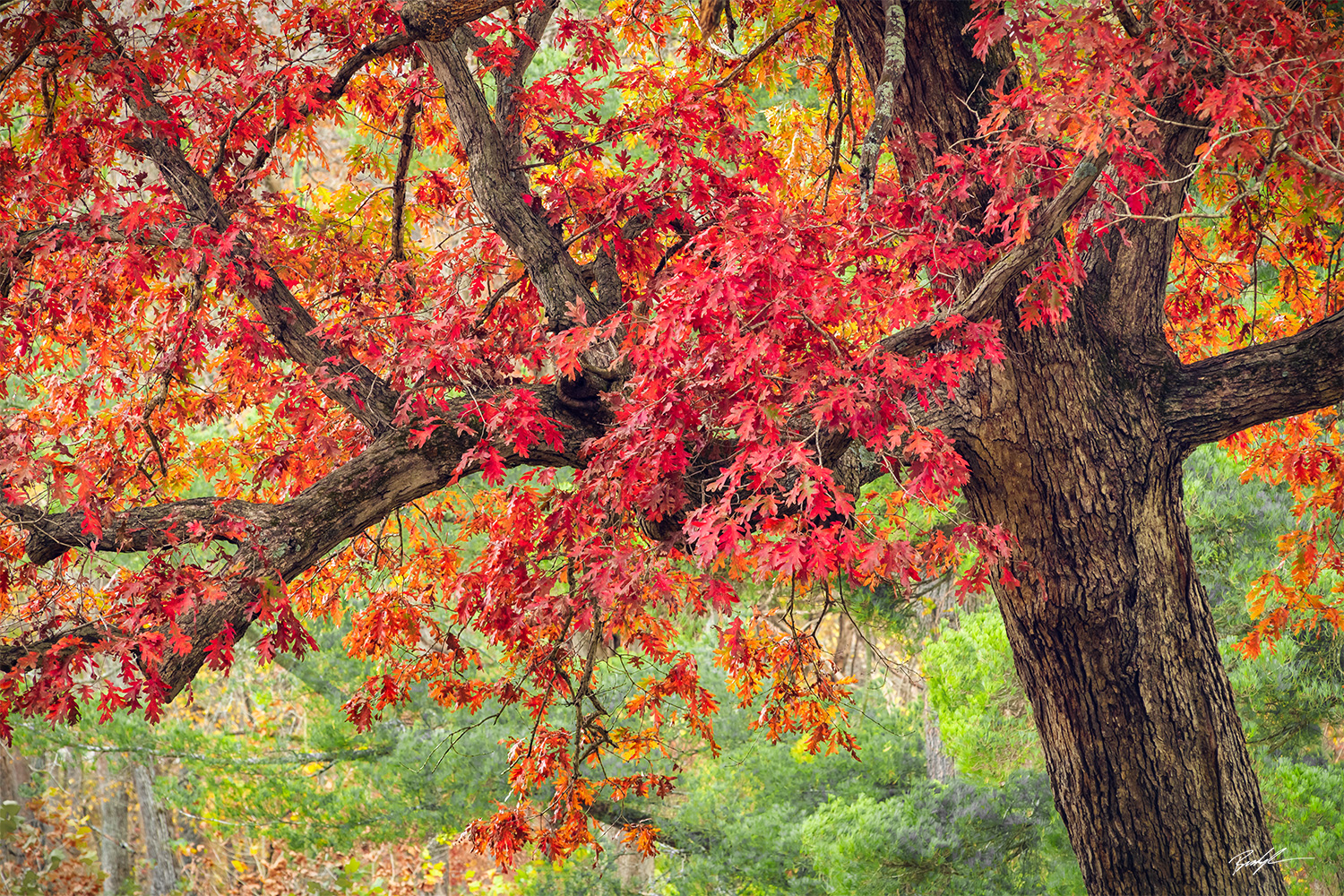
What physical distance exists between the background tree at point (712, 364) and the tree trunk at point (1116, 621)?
12 millimetres

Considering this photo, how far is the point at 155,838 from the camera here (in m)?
12.3

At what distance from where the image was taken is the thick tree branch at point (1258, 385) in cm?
318

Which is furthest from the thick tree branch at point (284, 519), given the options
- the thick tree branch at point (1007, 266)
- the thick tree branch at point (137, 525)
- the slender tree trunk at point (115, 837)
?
the slender tree trunk at point (115, 837)

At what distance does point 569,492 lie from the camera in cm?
298

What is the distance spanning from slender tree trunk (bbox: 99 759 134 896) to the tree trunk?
12360 millimetres

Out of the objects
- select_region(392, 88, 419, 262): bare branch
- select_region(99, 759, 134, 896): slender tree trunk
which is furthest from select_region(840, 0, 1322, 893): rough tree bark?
select_region(99, 759, 134, 896): slender tree trunk

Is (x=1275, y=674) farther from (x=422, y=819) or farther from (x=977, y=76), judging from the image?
(x=422, y=819)

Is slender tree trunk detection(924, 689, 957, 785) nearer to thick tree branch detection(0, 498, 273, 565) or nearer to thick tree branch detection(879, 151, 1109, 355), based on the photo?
thick tree branch detection(879, 151, 1109, 355)

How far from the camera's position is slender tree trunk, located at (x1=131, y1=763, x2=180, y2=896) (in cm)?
1223

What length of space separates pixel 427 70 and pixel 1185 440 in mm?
3262

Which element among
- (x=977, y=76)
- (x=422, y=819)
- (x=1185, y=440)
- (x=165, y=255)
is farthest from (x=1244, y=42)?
(x=422, y=819)

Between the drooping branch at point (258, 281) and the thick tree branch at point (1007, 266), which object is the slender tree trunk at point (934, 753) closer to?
the thick tree branch at point (1007, 266)
